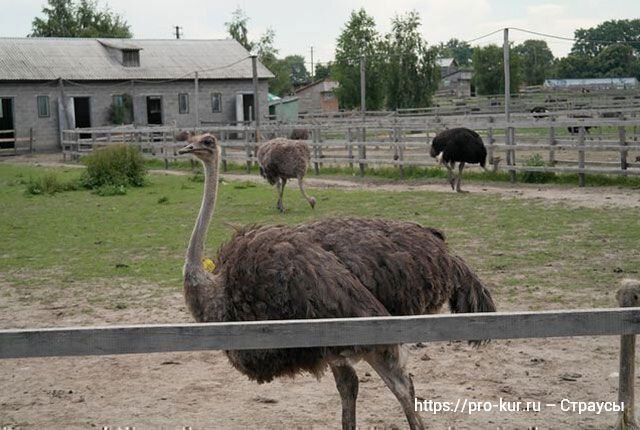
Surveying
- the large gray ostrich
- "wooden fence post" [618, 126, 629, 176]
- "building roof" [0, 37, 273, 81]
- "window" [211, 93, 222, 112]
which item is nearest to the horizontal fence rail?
the large gray ostrich

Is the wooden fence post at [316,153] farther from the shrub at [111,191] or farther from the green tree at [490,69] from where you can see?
the green tree at [490,69]

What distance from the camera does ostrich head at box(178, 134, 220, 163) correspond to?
5393 mm

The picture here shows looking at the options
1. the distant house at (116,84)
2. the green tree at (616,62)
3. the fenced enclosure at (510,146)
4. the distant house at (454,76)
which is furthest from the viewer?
the distant house at (454,76)

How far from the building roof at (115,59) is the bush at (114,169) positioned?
19215 millimetres

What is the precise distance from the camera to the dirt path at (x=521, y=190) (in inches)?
530

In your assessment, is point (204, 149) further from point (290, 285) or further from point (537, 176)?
point (537, 176)

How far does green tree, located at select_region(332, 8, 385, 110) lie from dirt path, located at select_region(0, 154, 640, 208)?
1039 inches

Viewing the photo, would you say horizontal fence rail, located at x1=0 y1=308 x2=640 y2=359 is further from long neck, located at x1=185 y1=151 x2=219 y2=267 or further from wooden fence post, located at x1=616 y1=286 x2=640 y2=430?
long neck, located at x1=185 y1=151 x2=219 y2=267

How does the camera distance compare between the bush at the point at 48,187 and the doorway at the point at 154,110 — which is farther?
the doorway at the point at 154,110

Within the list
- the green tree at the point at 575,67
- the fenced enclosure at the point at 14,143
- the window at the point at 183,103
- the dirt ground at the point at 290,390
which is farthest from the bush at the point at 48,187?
the green tree at the point at 575,67

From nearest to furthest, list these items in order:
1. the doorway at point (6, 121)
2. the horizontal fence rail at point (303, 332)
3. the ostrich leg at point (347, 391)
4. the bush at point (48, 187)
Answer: the horizontal fence rail at point (303, 332)
the ostrich leg at point (347, 391)
the bush at point (48, 187)
the doorway at point (6, 121)

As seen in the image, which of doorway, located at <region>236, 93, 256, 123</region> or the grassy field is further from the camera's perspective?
doorway, located at <region>236, 93, 256, 123</region>

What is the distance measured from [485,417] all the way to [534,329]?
1798 millimetres

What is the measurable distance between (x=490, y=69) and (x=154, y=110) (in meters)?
19.0
